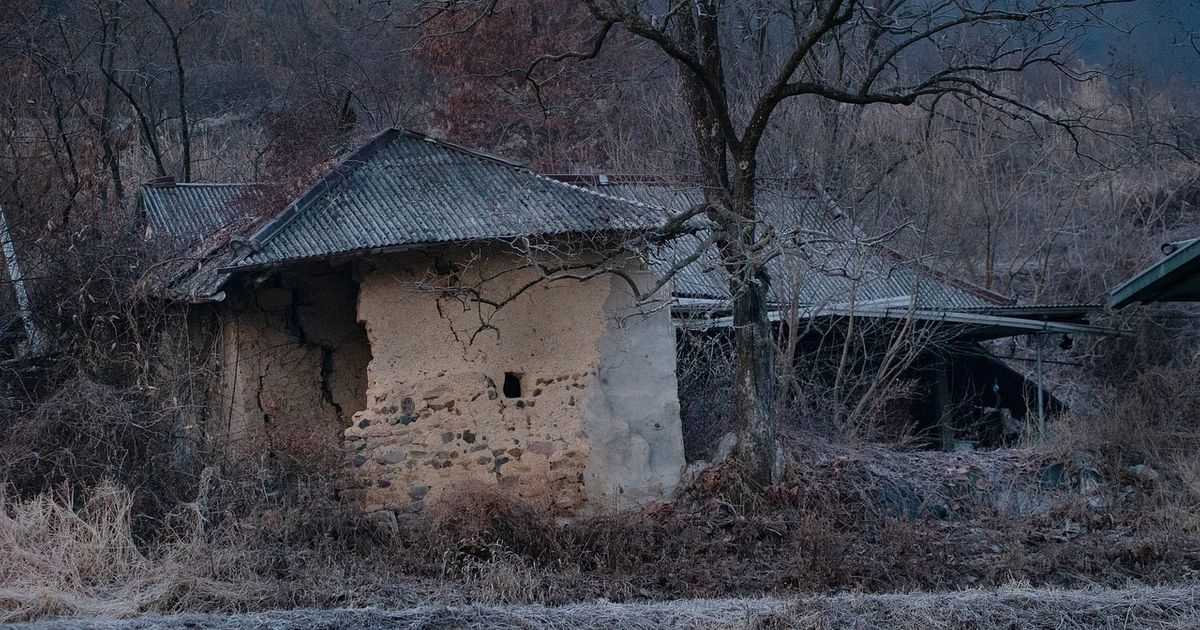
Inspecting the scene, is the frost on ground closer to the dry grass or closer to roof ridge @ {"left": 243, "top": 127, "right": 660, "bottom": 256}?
the dry grass

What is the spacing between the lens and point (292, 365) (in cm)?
1200

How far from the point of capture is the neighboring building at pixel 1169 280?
486 inches

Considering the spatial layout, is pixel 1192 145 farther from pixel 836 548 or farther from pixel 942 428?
pixel 836 548

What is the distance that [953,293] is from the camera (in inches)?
699

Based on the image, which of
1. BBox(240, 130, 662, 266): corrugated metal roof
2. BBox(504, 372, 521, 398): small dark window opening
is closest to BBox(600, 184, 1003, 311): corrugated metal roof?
BBox(240, 130, 662, 266): corrugated metal roof

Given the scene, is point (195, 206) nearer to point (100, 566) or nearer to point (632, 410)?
point (632, 410)

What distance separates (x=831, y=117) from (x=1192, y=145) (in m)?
12.3

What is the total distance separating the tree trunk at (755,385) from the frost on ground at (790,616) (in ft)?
13.1

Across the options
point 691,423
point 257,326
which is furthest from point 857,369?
point 257,326

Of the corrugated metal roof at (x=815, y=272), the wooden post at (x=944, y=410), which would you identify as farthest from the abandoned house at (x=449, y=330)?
the wooden post at (x=944, y=410)

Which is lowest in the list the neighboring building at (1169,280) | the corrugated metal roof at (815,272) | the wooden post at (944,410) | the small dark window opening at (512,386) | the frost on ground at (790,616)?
the frost on ground at (790,616)

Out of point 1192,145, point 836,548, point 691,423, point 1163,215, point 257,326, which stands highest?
point 1192,145

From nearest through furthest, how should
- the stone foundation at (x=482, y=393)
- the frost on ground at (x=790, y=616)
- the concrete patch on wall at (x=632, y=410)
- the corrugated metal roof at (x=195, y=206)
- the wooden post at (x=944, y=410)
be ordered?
the frost on ground at (x=790, y=616) → the stone foundation at (x=482, y=393) → the concrete patch on wall at (x=632, y=410) → the corrugated metal roof at (x=195, y=206) → the wooden post at (x=944, y=410)

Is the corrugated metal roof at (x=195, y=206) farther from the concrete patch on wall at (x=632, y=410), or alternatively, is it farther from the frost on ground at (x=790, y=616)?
the frost on ground at (x=790, y=616)
